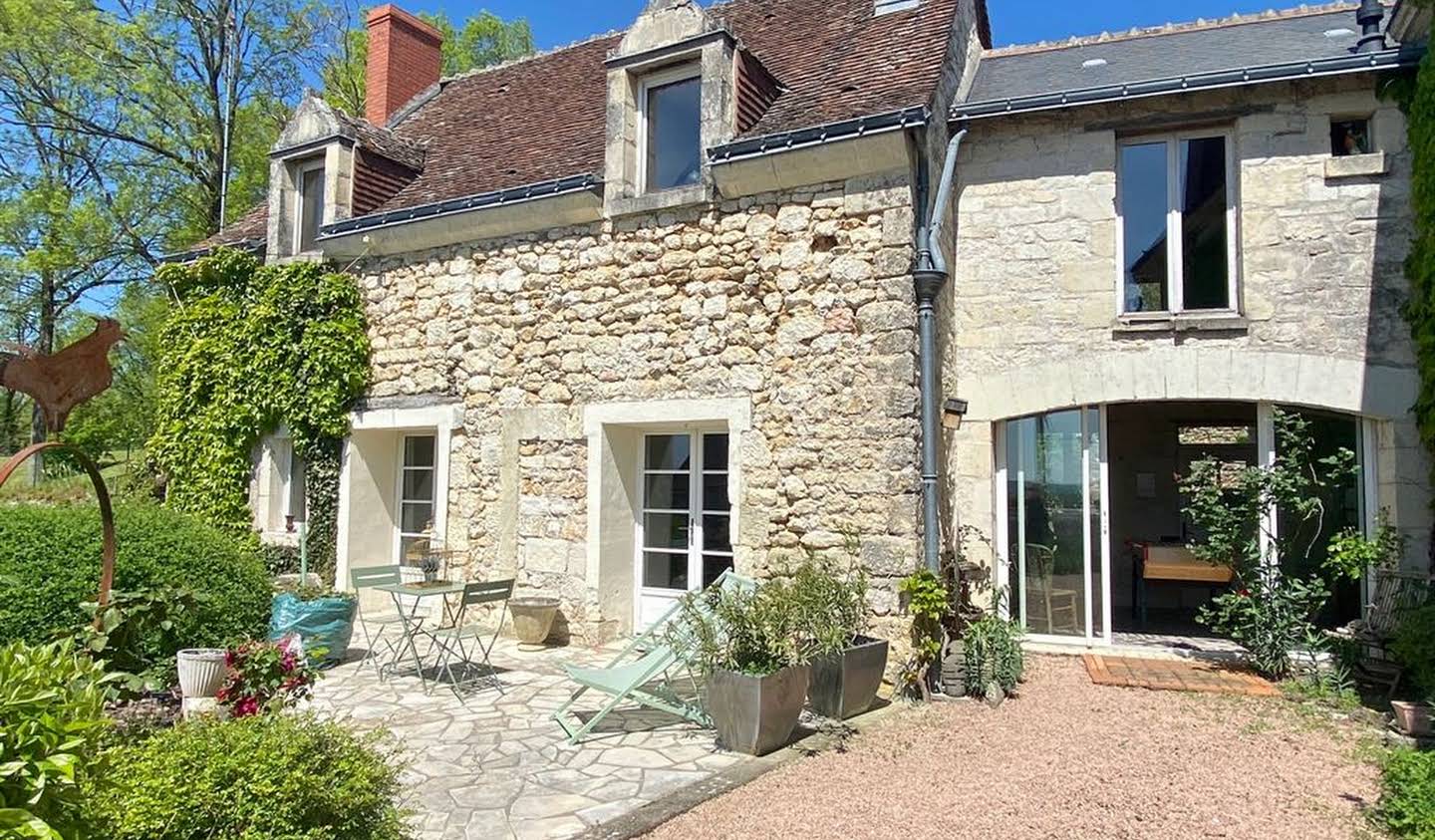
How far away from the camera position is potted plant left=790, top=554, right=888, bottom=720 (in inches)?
207

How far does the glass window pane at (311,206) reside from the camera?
10.3 meters

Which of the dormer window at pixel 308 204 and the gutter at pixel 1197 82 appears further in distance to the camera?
the dormer window at pixel 308 204

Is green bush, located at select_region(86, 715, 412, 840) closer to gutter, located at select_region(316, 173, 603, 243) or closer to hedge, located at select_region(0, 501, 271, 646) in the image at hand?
hedge, located at select_region(0, 501, 271, 646)

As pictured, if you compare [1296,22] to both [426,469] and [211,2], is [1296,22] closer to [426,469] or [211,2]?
[426,469]

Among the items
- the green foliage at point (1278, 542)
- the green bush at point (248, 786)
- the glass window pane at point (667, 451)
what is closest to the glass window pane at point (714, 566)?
the glass window pane at point (667, 451)

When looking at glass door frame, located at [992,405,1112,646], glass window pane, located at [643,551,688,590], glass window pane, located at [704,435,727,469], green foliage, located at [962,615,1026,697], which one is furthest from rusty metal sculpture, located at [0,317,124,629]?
glass door frame, located at [992,405,1112,646]

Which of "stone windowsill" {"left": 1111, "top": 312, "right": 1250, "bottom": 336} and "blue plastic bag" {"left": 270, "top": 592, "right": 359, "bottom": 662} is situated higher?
"stone windowsill" {"left": 1111, "top": 312, "right": 1250, "bottom": 336}

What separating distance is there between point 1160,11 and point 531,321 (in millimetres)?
7945

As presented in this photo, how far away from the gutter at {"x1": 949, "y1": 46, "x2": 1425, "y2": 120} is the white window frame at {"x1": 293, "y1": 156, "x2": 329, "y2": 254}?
735cm

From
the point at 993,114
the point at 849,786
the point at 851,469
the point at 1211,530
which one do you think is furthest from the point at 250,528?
the point at 1211,530

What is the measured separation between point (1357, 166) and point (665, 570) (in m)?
6.78

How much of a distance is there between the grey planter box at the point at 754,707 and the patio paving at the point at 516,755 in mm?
136

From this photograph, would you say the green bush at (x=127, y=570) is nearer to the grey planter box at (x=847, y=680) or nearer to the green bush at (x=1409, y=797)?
the grey planter box at (x=847, y=680)

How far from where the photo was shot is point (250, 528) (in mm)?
9805
